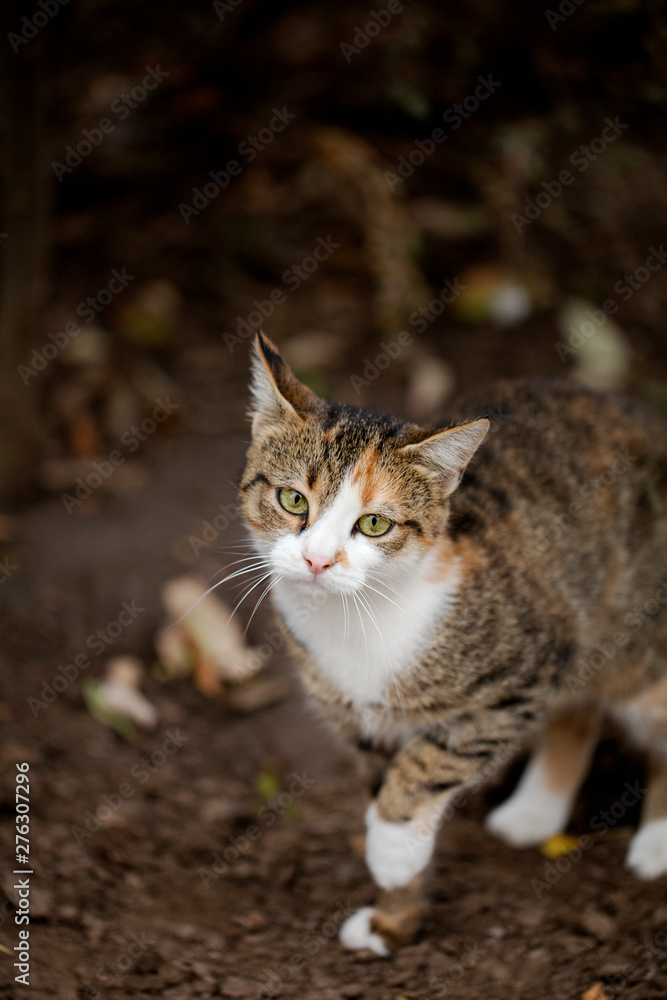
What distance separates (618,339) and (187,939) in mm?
4144

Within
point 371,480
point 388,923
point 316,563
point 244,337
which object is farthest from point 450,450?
point 244,337

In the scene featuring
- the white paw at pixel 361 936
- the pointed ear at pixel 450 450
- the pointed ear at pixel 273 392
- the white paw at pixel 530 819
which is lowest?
the white paw at pixel 361 936

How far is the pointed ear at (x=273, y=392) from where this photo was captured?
2.57m

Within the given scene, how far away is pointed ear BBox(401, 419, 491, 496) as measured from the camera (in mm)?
2361

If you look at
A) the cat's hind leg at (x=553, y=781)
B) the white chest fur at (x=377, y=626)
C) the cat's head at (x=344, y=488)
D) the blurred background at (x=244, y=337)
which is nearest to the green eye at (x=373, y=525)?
the cat's head at (x=344, y=488)

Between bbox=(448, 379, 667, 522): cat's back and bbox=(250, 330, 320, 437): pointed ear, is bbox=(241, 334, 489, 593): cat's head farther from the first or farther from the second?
bbox=(448, 379, 667, 522): cat's back

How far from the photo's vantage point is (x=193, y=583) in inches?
163

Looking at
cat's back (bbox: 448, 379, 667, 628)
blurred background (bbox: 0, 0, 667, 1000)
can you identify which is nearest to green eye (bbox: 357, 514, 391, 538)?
cat's back (bbox: 448, 379, 667, 628)

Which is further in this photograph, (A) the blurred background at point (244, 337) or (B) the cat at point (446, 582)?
(A) the blurred background at point (244, 337)

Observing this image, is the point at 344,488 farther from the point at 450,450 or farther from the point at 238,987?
the point at 238,987

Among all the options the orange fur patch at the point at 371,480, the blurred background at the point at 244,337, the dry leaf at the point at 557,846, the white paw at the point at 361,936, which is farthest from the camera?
the dry leaf at the point at 557,846

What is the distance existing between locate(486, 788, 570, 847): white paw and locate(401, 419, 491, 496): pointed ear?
4.83ft

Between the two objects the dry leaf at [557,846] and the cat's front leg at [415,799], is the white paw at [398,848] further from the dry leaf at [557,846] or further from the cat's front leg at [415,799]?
the dry leaf at [557,846]

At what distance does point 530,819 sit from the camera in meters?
3.25
